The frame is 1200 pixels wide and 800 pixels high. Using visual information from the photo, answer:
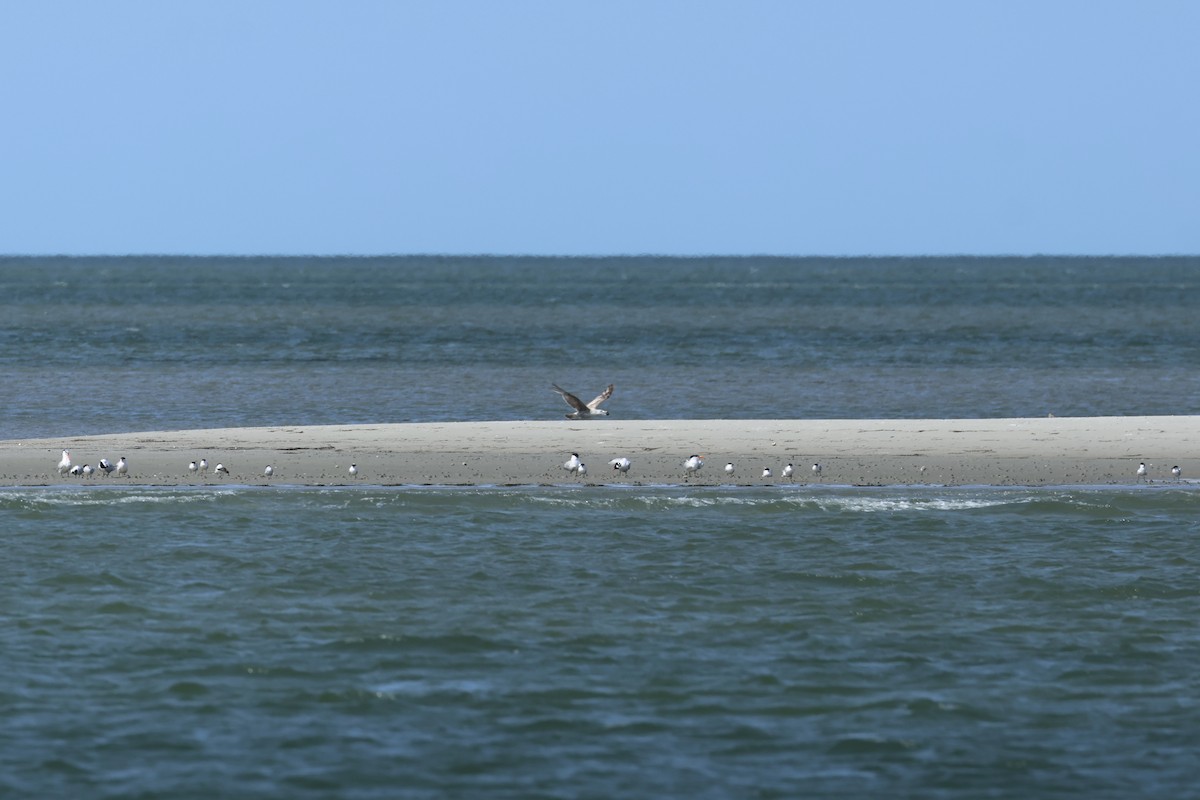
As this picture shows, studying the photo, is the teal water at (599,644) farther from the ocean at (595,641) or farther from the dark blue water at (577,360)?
the dark blue water at (577,360)

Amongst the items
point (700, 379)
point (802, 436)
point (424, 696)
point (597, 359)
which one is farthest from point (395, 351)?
point (424, 696)

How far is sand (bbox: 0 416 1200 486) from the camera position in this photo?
23297mm

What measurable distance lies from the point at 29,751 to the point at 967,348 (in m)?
49.9

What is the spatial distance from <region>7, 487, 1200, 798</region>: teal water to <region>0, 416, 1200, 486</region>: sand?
1.30 meters

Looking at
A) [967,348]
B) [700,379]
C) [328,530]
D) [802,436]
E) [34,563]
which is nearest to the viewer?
[34,563]

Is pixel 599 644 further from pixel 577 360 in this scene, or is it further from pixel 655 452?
pixel 577 360

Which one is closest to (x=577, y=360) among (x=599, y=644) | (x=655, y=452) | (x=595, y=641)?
(x=655, y=452)

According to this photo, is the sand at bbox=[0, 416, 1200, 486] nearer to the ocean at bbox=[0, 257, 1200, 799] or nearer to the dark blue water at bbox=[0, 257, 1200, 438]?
the ocean at bbox=[0, 257, 1200, 799]

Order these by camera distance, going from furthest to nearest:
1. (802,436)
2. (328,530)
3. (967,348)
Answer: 1. (967,348)
2. (802,436)
3. (328,530)

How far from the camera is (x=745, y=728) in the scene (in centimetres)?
1184

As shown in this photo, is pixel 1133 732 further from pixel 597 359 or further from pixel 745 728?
pixel 597 359

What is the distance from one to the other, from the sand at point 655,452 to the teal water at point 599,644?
1.30 meters

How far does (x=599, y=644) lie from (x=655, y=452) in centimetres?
1129

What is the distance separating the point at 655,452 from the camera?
2550 centimetres
